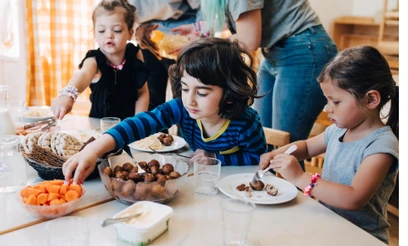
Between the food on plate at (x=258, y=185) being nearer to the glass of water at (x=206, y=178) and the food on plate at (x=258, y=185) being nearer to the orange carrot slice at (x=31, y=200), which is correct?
the glass of water at (x=206, y=178)

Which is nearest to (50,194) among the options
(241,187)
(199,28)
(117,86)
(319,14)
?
(241,187)

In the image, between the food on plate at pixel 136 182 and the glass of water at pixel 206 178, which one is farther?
the glass of water at pixel 206 178

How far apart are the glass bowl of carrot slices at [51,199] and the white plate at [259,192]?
394 mm

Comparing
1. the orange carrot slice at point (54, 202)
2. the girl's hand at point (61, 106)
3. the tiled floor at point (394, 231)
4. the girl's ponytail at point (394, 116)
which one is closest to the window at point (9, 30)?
the girl's hand at point (61, 106)

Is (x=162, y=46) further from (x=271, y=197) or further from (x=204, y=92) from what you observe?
(x=271, y=197)

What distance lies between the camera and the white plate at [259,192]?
Result: 1.07 meters

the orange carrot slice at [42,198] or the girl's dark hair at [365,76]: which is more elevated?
the girl's dark hair at [365,76]

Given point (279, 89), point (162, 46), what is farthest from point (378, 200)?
point (162, 46)

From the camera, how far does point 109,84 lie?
82.0 inches

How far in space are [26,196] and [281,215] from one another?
62 cm

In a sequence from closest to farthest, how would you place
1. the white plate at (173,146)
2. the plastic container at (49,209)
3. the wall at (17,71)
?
Answer: the plastic container at (49,209), the white plate at (173,146), the wall at (17,71)

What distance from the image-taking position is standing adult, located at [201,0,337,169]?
187 cm

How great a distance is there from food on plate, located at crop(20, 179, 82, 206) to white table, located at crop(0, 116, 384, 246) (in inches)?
1.8

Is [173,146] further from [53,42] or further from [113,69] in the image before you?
[53,42]
